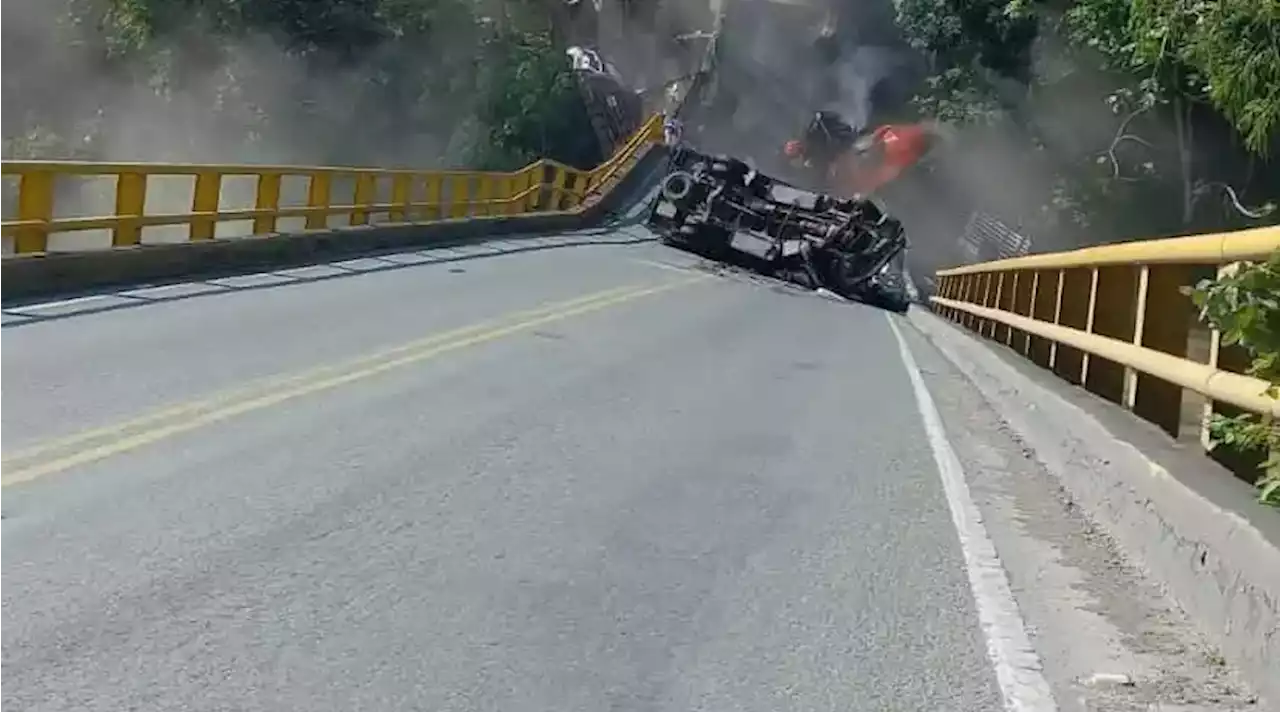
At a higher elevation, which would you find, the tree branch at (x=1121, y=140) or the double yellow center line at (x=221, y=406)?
the tree branch at (x=1121, y=140)

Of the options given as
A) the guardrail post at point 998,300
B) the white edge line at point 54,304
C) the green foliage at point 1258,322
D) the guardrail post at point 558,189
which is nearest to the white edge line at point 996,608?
the green foliage at point 1258,322

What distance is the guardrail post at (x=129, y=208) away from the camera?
19.9m

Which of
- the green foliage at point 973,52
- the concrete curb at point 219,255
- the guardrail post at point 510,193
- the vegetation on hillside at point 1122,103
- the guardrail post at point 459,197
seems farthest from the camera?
the green foliage at point 973,52

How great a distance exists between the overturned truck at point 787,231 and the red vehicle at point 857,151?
77.5 feet

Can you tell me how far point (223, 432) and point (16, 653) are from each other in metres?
4.44

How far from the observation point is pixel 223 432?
10141mm

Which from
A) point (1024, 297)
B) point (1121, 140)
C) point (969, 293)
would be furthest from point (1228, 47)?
point (1121, 140)

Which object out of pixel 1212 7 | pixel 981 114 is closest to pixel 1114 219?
pixel 981 114

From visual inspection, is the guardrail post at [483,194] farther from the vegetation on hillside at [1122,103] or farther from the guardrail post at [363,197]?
the vegetation on hillside at [1122,103]

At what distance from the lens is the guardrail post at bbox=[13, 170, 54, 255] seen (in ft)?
58.6

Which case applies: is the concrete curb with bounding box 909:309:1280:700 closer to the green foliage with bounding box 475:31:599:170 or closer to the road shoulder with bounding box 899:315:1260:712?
the road shoulder with bounding box 899:315:1260:712

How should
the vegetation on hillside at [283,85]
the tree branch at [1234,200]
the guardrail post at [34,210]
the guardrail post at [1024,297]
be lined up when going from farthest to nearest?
1. the vegetation on hillside at [283,85]
2. the tree branch at [1234,200]
3. the guardrail post at [34,210]
4. the guardrail post at [1024,297]

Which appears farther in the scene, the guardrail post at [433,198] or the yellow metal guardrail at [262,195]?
the guardrail post at [433,198]

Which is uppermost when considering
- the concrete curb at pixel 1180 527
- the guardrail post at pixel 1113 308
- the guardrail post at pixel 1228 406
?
the guardrail post at pixel 1113 308
